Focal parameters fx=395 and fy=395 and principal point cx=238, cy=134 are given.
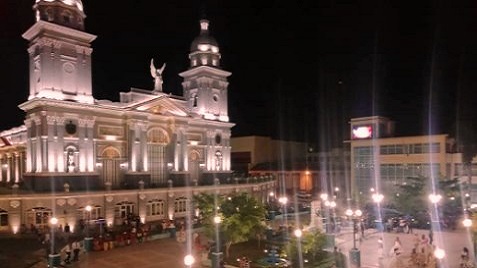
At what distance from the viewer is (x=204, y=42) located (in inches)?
2313

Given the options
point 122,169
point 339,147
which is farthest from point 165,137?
point 339,147

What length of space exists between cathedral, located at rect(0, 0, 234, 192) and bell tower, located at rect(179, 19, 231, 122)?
19 centimetres

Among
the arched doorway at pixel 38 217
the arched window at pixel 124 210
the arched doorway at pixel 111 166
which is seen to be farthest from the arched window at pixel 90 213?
the arched doorway at pixel 111 166

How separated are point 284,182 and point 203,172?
2617 cm

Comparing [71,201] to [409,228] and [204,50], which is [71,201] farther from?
[409,228]

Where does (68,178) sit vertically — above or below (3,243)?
above

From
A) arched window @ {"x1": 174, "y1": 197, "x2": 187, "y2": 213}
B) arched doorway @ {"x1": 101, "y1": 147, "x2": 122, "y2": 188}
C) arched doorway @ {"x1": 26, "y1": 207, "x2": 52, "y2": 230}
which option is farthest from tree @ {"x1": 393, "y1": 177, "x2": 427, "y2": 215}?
arched doorway @ {"x1": 26, "y1": 207, "x2": 52, "y2": 230}

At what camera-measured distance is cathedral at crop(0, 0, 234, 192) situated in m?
39.8

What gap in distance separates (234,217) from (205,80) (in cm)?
3263

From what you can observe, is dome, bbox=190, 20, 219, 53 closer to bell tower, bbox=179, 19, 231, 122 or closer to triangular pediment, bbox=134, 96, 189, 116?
bell tower, bbox=179, 19, 231, 122

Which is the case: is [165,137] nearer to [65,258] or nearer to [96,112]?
[96,112]

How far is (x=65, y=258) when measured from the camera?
89.6 ft

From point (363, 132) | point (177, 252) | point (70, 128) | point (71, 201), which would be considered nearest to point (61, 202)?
point (71, 201)

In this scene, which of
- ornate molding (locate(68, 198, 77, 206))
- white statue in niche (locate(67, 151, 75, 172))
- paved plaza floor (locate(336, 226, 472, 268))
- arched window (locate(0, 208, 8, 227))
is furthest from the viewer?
white statue in niche (locate(67, 151, 75, 172))
